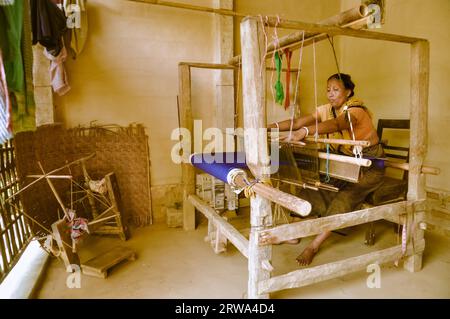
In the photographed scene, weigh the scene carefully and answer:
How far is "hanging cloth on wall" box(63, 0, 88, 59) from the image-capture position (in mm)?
3057

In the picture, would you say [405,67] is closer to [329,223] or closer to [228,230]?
[329,223]

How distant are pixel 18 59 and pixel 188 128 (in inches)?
77.1

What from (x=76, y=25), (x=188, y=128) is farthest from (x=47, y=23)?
(x=188, y=128)

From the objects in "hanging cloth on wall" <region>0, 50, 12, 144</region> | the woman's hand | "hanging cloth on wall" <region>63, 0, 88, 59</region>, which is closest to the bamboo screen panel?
"hanging cloth on wall" <region>0, 50, 12, 144</region>

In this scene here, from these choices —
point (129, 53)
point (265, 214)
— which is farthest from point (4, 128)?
point (129, 53)

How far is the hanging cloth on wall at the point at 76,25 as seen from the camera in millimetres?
3057

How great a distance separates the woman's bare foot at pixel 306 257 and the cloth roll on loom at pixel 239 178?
0.99 metres

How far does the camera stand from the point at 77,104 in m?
3.46

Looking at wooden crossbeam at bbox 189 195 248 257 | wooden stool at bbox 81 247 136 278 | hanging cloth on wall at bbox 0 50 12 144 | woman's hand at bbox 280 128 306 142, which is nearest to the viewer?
hanging cloth on wall at bbox 0 50 12 144

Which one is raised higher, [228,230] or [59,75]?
[59,75]

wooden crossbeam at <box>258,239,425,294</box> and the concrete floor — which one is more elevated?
wooden crossbeam at <box>258,239,425,294</box>

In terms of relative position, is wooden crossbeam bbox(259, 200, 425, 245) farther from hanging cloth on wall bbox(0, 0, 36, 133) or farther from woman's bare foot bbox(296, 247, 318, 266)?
hanging cloth on wall bbox(0, 0, 36, 133)

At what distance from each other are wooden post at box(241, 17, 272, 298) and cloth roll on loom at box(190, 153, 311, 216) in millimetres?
117

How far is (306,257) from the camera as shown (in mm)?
2875
